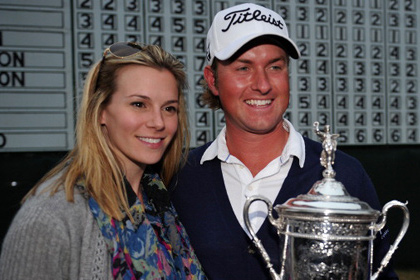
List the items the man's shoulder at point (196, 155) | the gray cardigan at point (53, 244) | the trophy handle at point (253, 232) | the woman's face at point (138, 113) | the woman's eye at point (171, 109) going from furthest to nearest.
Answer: the man's shoulder at point (196, 155), the woman's eye at point (171, 109), the woman's face at point (138, 113), the trophy handle at point (253, 232), the gray cardigan at point (53, 244)

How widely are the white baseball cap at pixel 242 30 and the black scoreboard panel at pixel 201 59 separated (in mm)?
1327

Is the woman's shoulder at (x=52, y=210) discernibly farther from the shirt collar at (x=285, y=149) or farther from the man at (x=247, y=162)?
the shirt collar at (x=285, y=149)

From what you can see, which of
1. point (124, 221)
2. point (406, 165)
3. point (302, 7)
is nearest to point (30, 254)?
point (124, 221)

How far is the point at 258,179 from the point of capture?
1.59 meters

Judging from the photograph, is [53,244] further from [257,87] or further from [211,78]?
[211,78]

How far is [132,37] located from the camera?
11.1ft

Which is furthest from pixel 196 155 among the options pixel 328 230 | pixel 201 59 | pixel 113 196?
pixel 201 59

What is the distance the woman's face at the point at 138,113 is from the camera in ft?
4.47

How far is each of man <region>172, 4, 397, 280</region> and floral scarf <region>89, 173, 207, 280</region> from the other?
0.32 feet

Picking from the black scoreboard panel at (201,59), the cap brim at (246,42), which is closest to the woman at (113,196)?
the cap brim at (246,42)

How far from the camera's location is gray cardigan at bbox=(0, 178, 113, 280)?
1117mm

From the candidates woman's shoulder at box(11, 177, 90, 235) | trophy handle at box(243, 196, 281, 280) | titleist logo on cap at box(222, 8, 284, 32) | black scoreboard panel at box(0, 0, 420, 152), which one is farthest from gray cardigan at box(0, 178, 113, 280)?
black scoreboard panel at box(0, 0, 420, 152)

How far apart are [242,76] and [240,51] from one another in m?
0.09

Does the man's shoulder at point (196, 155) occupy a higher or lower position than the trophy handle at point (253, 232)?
higher
